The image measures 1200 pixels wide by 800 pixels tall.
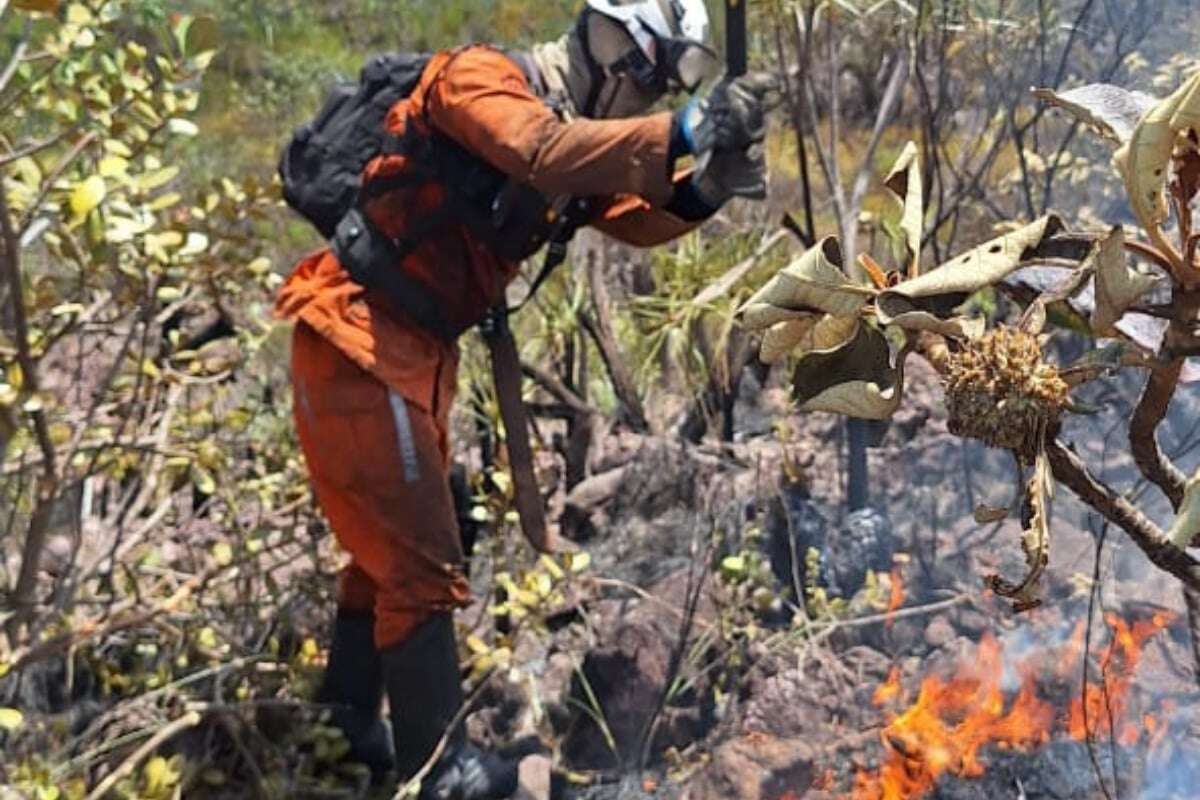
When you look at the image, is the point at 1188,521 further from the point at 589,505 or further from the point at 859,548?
the point at 589,505

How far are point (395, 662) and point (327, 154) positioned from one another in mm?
956

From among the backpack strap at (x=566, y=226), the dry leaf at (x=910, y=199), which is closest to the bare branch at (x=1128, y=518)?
the dry leaf at (x=910, y=199)

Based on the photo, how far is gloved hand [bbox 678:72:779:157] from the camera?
2139mm

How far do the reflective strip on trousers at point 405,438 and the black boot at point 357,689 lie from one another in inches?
19.0

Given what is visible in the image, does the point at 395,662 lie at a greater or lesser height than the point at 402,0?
lesser

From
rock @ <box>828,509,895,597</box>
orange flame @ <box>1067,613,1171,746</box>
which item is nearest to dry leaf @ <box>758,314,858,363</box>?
orange flame @ <box>1067,613,1171,746</box>

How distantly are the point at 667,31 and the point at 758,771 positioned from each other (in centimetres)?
120

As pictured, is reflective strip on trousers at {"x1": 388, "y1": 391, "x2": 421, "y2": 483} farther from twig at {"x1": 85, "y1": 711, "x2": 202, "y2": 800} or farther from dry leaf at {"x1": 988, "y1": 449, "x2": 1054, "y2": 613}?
dry leaf at {"x1": 988, "y1": 449, "x2": 1054, "y2": 613}

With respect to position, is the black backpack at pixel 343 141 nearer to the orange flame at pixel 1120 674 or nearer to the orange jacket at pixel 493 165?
the orange jacket at pixel 493 165

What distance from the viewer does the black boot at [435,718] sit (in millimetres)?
2693

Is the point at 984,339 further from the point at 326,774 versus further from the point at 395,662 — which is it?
the point at 326,774

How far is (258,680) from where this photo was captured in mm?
2975

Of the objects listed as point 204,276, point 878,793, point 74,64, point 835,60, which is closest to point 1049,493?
point 878,793

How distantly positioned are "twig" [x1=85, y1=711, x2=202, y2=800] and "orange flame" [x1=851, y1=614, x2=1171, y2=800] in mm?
1209
